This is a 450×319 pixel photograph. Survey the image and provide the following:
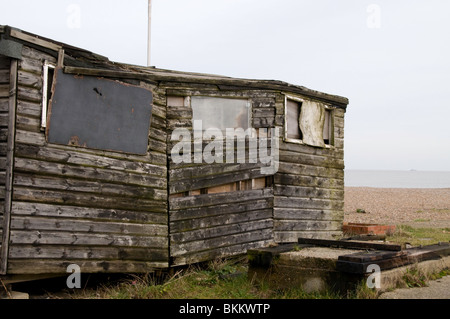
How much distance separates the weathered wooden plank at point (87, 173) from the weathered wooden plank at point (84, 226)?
643 millimetres

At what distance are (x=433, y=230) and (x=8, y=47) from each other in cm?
1255

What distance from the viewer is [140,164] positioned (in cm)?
745

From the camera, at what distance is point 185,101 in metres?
8.23

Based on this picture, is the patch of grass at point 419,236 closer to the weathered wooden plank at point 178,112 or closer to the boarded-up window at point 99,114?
the weathered wooden plank at point 178,112

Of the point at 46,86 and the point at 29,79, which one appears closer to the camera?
the point at 29,79

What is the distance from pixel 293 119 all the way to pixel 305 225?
7.49 feet

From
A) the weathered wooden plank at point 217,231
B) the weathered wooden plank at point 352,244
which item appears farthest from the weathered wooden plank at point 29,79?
the weathered wooden plank at point 352,244

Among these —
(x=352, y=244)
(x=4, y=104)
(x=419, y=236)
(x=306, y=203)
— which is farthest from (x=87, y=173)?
(x=419, y=236)

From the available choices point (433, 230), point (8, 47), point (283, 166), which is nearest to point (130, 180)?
point (8, 47)

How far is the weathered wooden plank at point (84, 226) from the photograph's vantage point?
616 centimetres

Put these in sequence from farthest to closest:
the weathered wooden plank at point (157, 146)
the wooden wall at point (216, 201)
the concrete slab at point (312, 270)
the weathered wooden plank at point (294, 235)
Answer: the weathered wooden plank at point (294, 235) → the wooden wall at point (216, 201) → the weathered wooden plank at point (157, 146) → the concrete slab at point (312, 270)

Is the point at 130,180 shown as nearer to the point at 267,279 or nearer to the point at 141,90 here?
the point at 141,90

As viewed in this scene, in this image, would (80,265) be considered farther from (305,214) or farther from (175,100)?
(305,214)
